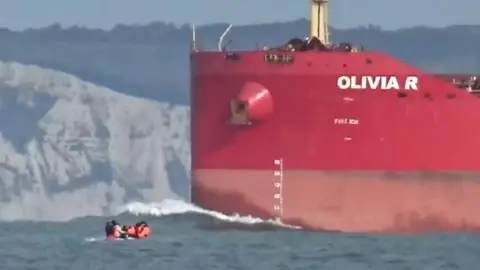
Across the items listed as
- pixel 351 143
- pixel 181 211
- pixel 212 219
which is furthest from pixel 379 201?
pixel 181 211

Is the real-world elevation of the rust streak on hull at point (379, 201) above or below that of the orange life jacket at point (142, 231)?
above

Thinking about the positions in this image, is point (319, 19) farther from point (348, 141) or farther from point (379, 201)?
point (379, 201)

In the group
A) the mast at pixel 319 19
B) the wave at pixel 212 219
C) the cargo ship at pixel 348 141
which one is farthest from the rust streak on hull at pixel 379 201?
the mast at pixel 319 19

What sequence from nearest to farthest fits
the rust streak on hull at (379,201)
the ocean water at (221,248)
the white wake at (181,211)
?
the ocean water at (221,248) < the rust streak on hull at (379,201) < the white wake at (181,211)

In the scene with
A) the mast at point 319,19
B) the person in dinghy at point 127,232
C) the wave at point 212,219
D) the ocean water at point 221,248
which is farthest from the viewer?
the mast at point 319,19

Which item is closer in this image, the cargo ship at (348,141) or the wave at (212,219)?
the cargo ship at (348,141)

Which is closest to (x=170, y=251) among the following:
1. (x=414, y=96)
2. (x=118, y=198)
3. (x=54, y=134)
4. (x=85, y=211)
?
(x=414, y=96)

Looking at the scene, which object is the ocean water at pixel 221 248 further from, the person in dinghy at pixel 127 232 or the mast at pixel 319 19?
the mast at pixel 319 19

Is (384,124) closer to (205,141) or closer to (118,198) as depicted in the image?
(205,141)
